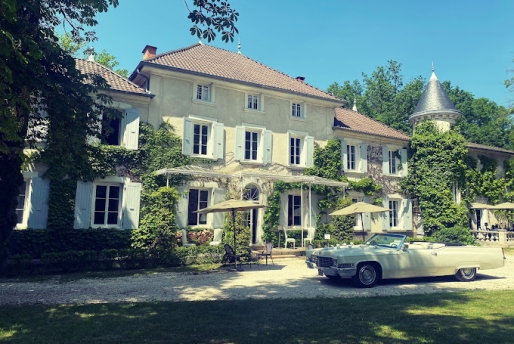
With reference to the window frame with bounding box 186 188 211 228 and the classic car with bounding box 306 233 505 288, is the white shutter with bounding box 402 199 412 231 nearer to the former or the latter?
the classic car with bounding box 306 233 505 288

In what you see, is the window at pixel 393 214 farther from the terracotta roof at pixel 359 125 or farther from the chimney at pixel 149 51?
the chimney at pixel 149 51

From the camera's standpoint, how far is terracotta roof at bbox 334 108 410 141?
21987 millimetres

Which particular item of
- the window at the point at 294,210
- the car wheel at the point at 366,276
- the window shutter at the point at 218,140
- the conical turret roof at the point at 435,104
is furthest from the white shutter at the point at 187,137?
the conical turret roof at the point at 435,104

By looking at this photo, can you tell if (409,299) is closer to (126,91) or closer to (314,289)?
(314,289)

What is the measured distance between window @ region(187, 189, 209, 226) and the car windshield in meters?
8.21

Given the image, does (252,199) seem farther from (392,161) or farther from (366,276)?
(392,161)

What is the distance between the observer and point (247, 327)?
18.9ft

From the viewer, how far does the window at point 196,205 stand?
54.7 feet

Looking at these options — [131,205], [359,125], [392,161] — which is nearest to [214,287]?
[131,205]

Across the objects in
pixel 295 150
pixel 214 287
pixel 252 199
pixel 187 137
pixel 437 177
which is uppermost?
pixel 295 150

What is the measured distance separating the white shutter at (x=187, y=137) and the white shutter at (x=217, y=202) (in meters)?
2.08

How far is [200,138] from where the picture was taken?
56.9 ft

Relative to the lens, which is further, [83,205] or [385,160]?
[385,160]

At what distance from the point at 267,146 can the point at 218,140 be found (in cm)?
261
